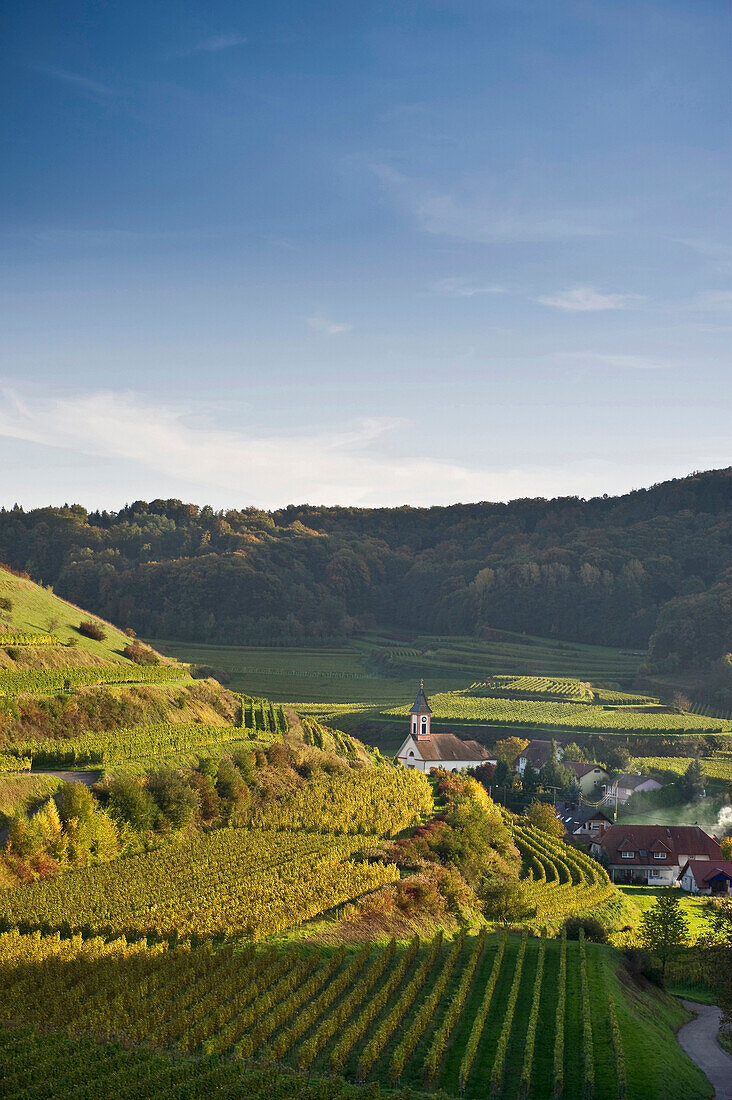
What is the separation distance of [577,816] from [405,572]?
383 feet

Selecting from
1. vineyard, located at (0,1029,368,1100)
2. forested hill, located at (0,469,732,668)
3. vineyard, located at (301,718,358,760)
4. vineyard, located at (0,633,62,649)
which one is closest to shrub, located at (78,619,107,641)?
vineyard, located at (0,633,62,649)

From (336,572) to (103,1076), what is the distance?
157425mm

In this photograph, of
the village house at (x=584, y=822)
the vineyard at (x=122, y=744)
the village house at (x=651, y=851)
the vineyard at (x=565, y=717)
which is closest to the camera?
the vineyard at (x=122, y=744)

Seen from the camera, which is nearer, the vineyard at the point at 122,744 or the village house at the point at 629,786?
the vineyard at the point at 122,744

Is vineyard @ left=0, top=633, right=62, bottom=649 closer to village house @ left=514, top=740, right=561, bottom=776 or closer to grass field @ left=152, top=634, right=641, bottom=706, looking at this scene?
village house @ left=514, top=740, right=561, bottom=776

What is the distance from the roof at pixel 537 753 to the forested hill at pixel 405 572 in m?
48.3

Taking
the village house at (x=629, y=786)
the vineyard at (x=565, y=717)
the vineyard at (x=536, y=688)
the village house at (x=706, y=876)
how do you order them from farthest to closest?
the vineyard at (x=536, y=688), the vineyard at (x=565, y=717), the village house at (x=629, y=786), the village house at (x=706, y=876)

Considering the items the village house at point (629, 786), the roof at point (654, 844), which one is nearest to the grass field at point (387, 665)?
the village house at point (629, 786)

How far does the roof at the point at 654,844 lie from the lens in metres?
59.8

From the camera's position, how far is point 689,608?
441ft

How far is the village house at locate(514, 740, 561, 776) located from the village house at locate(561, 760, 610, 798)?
201cm

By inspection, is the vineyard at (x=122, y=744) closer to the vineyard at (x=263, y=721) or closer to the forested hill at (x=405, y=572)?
the vineyard at (x=263, y=721)

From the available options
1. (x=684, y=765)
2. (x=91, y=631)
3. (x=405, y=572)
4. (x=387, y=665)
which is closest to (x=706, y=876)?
(x=684, y=765)

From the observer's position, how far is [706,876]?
55.7 m
